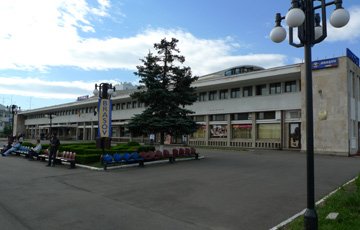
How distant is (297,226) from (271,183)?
5.79 metres

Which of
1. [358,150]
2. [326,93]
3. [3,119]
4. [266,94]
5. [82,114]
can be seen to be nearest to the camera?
[326,93]

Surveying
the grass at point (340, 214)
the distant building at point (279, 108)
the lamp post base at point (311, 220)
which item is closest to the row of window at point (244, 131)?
the distant building at point (279, 108)

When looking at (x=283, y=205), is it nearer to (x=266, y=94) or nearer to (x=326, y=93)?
(x=326, y=93)

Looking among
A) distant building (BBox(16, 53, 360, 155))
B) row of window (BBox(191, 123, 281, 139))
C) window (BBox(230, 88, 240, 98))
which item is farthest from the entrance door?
window (BBox(230, 88, 240, 98))

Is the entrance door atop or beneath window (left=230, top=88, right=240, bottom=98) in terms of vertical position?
beneath

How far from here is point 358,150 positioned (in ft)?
103

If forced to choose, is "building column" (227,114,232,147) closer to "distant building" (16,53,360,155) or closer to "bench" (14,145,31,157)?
"distant building" (16,53,360,155)

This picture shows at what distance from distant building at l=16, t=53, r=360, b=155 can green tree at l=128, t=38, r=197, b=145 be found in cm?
217

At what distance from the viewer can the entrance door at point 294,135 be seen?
109 ft

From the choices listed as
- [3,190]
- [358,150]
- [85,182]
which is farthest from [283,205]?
[358,150]

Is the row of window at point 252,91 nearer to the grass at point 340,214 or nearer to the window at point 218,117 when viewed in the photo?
the window at point 218,117

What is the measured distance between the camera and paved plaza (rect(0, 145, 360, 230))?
723cm

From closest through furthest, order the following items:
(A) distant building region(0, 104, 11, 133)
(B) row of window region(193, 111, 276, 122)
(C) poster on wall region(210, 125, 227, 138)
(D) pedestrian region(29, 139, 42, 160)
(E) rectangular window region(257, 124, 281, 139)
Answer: (D) pedestrian region(29, 139, 42, 160)
(E) rectangular window region(257, 124, 281, 139)
(B) row of window region(193, 111, 276, 122)
(C) poster on wall region(210, 125, 227, 138)
(A) distant building region(0, 104, 11, 133)

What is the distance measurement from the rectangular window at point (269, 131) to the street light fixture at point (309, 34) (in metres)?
29.1
